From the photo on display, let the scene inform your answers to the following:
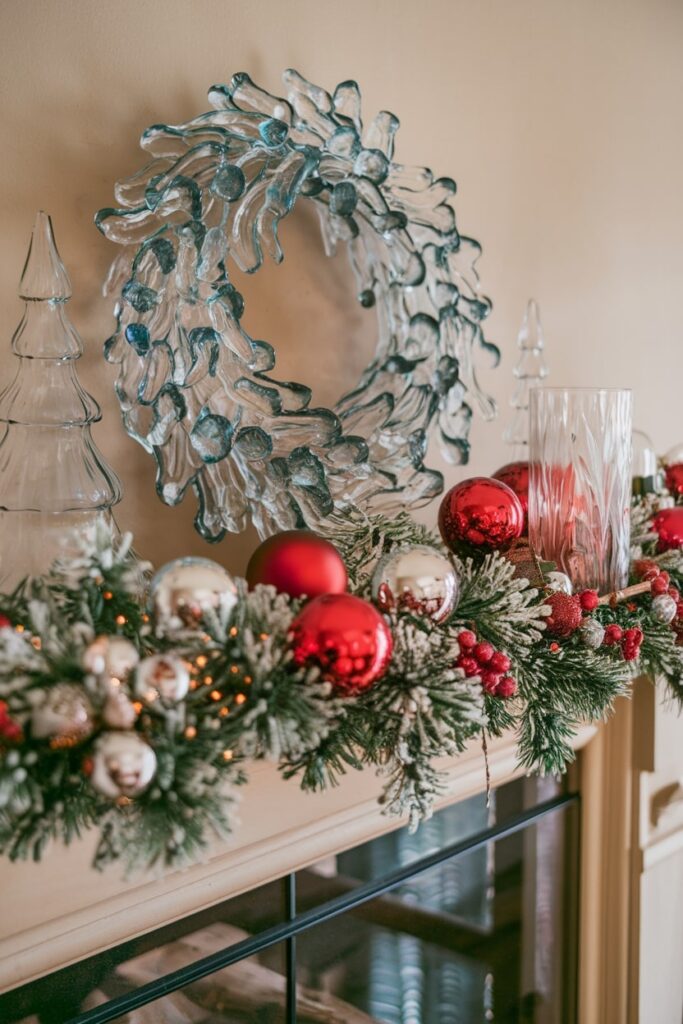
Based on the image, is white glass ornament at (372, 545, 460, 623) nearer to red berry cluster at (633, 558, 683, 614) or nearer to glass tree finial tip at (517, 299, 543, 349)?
red berry cluster at (633, 558, 683, 614)

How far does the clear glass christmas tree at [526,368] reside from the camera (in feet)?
4.61

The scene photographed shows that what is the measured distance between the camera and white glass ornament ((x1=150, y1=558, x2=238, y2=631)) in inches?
26.8

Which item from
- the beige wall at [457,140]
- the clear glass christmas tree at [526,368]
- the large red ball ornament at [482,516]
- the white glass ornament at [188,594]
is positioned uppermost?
the beige wall at [457,140]

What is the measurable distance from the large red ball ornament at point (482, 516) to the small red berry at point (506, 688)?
0.69ft

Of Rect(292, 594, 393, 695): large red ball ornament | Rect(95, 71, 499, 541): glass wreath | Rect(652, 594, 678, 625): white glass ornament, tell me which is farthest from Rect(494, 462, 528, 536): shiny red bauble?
Rect(292, 594, 393, 695): large red ball ornament

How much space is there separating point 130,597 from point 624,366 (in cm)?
125

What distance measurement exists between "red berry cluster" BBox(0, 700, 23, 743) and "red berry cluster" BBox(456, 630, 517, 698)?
0.34 meters

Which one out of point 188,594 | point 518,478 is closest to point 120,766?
point 188,594

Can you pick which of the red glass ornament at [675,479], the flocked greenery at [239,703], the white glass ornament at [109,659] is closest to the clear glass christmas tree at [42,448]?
the flocked greenery at [239,703]

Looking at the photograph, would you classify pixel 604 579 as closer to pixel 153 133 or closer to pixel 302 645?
pixel 302 645

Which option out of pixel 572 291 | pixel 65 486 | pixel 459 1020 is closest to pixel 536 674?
pixel 65 486

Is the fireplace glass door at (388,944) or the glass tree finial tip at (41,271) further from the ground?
the glass tree finial tip at (41,271)

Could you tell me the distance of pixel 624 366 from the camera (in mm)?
1715

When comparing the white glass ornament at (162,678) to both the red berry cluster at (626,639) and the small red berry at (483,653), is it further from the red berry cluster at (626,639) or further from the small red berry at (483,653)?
the red berry cluster at (626,639)
